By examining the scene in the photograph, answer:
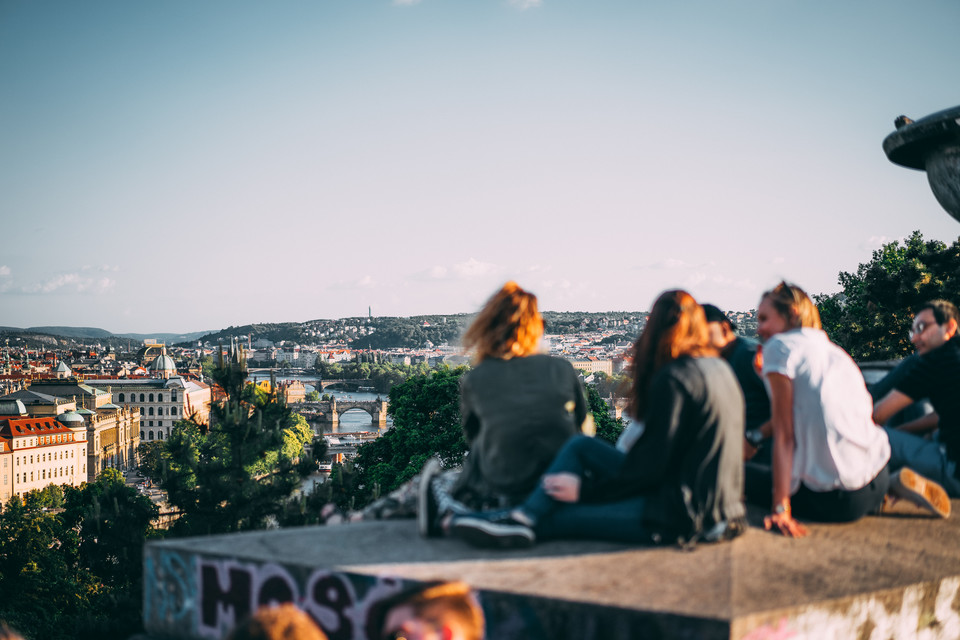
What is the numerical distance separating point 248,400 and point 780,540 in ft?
43.0

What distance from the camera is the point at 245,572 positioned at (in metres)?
3.25

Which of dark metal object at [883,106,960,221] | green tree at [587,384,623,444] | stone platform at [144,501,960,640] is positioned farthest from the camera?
green tree at [587,384,623,444]

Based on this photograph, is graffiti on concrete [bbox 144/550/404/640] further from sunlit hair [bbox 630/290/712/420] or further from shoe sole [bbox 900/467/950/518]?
shoe sole [bbox 900/467/950/518]

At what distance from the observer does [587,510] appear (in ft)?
10.9

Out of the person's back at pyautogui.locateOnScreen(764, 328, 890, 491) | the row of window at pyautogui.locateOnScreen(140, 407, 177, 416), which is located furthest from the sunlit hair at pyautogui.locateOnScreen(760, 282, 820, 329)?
the row of window at pyautogui.locateOnScreen(140, 407, 177, 416)

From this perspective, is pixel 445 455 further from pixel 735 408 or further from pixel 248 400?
pixel 735 408

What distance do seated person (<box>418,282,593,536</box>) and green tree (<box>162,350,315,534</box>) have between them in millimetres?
11215

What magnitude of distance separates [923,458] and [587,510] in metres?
2.19

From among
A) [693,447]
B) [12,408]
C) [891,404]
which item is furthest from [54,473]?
[693,447]

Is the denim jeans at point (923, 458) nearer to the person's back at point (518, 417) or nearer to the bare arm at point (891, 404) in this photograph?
the bare arm at point (891, 404)

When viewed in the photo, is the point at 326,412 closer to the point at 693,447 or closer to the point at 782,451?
the point at 782,451

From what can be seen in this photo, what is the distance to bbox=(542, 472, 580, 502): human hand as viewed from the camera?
328 centimetres

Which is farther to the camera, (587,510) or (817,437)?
(817,437)

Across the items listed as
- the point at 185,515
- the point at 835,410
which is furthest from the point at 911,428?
the point at 185,515
